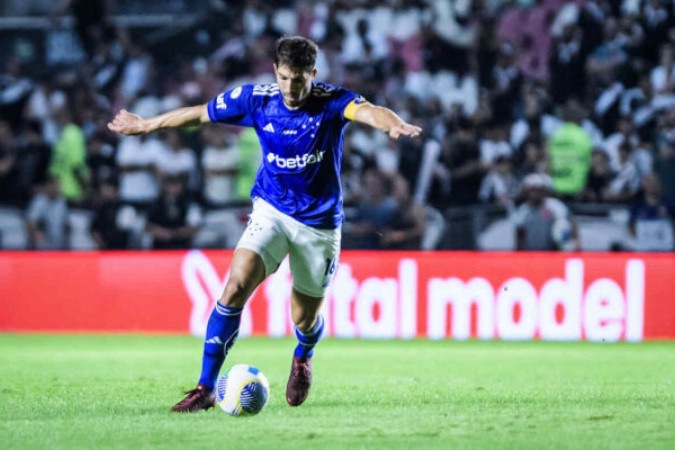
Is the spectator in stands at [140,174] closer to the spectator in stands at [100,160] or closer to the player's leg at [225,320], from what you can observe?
the spectator in stands at [100,160]

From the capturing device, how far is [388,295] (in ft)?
46.8

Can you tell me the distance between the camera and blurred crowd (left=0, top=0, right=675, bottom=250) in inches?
597

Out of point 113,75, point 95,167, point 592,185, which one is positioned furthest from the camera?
point 113,75

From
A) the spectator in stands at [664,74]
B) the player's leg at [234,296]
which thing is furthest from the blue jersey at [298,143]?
the spectator in stands at [664,74]

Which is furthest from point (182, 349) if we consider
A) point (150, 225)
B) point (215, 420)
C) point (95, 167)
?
point (215, 420)

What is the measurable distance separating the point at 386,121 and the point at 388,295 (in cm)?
749

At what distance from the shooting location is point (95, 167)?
16.9 meters

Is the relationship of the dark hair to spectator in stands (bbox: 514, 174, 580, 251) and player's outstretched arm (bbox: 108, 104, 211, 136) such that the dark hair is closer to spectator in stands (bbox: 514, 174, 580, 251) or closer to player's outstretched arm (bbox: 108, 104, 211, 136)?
player's outstretched arm (bbox: 108, 104, 211, 136)

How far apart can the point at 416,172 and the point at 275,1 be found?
4158 mm

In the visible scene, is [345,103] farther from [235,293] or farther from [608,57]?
[608,57]

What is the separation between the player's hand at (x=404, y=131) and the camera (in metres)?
6.59

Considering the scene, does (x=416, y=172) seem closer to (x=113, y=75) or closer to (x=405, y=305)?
(x=405, y=305)

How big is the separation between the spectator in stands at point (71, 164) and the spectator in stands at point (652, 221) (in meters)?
7.09

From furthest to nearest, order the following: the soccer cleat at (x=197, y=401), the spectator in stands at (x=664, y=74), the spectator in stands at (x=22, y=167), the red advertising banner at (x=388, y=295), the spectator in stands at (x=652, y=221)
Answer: the spectator in stands at (x=22, y=167) → the spectator in stands at (x=664, y=74) → the spectator in stands at (x=652, y=221) → the red advertising banner at (x=388, y=295) → the soccer cleat at (x=197, y=401)
